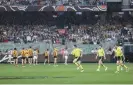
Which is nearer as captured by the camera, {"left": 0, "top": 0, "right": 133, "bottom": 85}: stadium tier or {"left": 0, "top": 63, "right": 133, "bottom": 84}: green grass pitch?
{"left": 0, "top": 63, "right": 133, "bottom": 84}: green grass pitch

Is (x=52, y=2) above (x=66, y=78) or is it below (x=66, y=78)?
above

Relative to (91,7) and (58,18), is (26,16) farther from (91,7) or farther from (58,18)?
(91,7)

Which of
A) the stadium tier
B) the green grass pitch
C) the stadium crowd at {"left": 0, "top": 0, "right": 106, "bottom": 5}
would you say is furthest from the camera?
the stadium crowd at {"left": 0, "top": 0, "right": 106, "bottom": 5}

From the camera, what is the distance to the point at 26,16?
2463 inches

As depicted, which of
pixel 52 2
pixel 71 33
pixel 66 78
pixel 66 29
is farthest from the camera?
pixel 52 2

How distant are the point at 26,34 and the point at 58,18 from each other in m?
5.56

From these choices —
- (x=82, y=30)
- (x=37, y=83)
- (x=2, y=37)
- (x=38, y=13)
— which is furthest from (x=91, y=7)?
(x=37, y=83)

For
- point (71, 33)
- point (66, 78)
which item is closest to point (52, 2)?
point (71, 33)

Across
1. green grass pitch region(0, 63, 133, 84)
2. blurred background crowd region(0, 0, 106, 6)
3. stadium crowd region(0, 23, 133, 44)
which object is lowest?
green grass pitch region(0, 63, 133, 84)

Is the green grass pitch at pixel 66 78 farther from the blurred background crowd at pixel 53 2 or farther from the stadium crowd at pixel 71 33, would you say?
the blurred background crowd at pixel 53 2

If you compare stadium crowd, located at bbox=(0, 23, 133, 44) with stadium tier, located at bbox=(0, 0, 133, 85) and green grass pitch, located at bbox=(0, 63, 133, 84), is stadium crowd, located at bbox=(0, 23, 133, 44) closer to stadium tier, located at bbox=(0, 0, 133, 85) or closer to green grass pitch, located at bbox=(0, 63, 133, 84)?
stadium tier, located at bbox=(0, 0, 133, 85)

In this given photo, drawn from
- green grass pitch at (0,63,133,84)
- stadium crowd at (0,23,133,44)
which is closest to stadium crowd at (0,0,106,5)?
stadium crowd at (0,23,133,44)

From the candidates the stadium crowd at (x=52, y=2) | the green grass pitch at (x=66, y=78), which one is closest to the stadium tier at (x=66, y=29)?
the stadium crowd at (x=52, y=2)

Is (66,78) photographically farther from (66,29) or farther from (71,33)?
(66,29)
